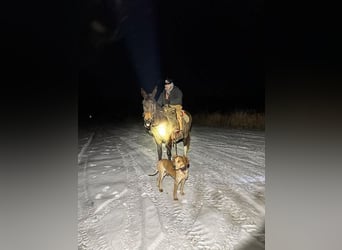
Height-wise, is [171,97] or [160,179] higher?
[171,97]

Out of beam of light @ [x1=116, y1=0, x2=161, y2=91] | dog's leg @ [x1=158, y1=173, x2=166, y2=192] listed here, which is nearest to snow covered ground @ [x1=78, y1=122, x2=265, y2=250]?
dog's leg @ [x1=158, y1=173, x2=166, y2=192]

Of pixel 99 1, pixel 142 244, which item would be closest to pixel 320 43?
pixel 99 1

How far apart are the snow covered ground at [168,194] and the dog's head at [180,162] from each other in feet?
0.08

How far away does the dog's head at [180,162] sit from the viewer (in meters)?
1.56

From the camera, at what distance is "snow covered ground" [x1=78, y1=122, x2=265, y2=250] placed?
1.51 metres

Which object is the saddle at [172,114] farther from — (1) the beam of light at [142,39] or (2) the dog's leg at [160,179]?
(2) the dog's leg at [160,179]

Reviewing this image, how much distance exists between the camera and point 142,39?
160cm

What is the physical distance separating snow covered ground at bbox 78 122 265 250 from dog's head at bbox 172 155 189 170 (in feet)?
0.08

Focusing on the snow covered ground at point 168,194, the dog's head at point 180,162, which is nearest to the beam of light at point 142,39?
the snow covered ground at point 168,194

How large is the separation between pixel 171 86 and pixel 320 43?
0.72 metres

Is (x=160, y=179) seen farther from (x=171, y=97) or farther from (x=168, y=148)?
(x=171, y=97)

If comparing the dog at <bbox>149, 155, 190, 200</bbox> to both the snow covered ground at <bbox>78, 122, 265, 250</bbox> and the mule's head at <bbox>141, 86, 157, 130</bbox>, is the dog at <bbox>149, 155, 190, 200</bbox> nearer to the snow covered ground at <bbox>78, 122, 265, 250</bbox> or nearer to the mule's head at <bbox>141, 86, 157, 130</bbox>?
the snow covered ground at <bbox>78, 122, 265, 250</bbox>

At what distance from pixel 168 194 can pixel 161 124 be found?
30 centimetres

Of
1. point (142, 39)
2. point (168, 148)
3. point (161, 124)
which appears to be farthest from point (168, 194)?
point (142, 39)
